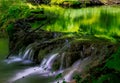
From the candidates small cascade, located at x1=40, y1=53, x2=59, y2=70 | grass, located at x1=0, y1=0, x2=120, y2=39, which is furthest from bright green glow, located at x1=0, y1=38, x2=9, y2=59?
small cascade, located at x1=40, y1=53, x2=59, y2=70

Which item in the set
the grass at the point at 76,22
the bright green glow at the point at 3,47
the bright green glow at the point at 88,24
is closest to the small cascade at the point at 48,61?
the bright green glow at the point at 3,47

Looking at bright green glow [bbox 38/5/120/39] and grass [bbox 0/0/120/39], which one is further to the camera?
bright green glow [bbox 38/5/120/39]

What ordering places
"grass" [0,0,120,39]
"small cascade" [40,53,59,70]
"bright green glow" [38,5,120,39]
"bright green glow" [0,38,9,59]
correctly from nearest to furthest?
"small cascade" [40,53,59,70], "bright green glow" [0,38,9,59], "grass" [0,0,120,39], "bright green glow" [38,5,120,39]

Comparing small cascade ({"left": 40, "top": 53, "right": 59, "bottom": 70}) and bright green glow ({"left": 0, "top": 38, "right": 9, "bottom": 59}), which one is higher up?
small cascade ({"left": 40, "top": 53, "right": 59, "bottom": 70})

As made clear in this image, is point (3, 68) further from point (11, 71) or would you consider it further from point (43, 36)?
point (43, 36)

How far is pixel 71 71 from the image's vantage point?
14.5m

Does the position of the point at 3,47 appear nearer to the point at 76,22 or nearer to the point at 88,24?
the point at 88,24

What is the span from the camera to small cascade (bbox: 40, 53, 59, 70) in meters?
16.9

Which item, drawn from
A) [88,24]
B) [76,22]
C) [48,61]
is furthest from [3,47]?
[76,22]

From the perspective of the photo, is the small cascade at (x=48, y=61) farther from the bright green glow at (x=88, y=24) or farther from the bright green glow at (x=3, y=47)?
the bright green glow at (x=88, y=24)

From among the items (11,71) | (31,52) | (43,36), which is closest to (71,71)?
(11,71)

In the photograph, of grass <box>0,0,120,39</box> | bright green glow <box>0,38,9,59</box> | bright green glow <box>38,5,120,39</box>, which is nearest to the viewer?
bright green glow <box>0,38,9,59</box>

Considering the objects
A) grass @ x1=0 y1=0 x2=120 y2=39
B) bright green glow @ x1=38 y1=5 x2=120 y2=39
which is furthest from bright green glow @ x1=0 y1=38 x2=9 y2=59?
bright green glow @ x1=38 y1=5 x2=120 y2=39

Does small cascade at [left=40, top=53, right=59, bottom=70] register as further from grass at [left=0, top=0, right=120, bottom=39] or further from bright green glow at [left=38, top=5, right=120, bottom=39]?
bright green glow at [left=38, top=5, right=120, bottom=39]
